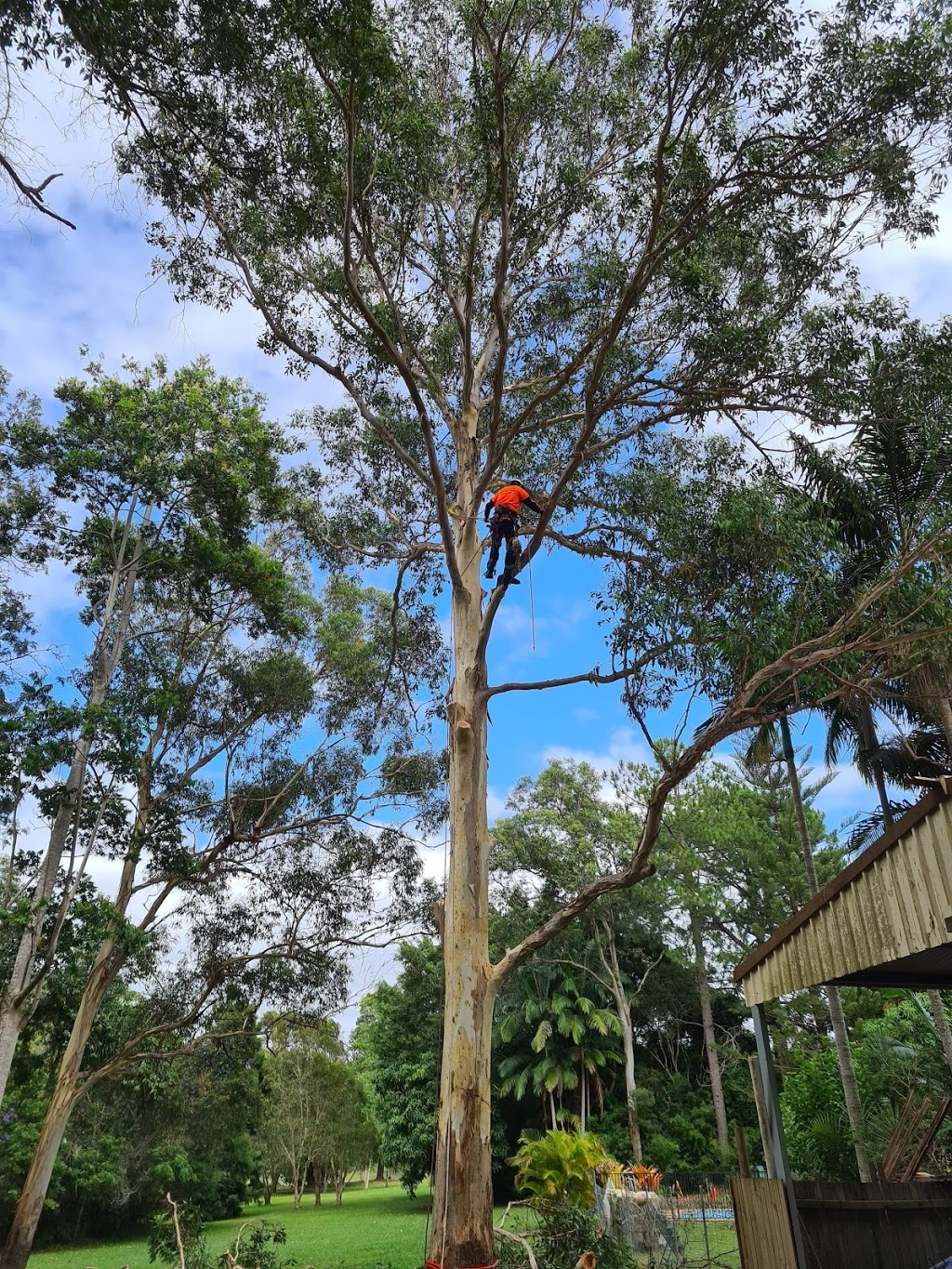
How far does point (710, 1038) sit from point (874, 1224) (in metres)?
18.6

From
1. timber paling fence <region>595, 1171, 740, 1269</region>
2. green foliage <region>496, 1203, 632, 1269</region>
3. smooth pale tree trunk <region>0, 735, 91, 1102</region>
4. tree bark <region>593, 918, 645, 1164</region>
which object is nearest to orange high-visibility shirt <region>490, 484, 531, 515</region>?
smooth pale tree trunk <region>0, 735, 91, 1102</region>

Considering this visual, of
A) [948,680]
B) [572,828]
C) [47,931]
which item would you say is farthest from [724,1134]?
[47,931]

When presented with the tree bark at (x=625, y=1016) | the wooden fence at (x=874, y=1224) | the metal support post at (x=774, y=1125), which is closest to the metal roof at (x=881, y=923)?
the metal support post at (x=774, y=1125)

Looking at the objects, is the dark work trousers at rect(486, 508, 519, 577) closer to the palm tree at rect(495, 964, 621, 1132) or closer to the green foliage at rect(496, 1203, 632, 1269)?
the green foliage at rect(496, 1203, 632, 1269)

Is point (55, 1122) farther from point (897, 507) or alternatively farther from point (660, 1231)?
point (897, 507)

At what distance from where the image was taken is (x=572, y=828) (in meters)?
23.3

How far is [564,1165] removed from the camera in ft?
36.1

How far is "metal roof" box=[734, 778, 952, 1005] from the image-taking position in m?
4.29

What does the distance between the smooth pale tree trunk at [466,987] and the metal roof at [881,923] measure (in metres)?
2.06

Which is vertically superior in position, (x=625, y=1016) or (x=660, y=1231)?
(x=625, y=1016)

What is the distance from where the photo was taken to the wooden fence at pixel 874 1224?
20.9 feet

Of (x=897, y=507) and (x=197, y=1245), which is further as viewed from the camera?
(x=897, y=507)

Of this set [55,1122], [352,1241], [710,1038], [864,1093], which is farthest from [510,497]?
[710,1038]

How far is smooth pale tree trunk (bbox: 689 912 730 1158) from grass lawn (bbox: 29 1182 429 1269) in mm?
8256
